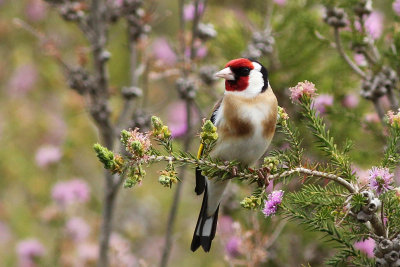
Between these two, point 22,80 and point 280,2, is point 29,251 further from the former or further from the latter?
point 280,2

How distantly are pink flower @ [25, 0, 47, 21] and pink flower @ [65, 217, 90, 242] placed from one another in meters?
1.89

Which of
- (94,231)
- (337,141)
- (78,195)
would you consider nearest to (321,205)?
(337,141)

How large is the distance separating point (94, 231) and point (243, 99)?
7.66 ft

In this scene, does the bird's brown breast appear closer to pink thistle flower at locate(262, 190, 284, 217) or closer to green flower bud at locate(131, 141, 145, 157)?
pink thistle flower at locate(262, 190, 284, 217)

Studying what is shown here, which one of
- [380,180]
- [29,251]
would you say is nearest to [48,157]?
[29,251]

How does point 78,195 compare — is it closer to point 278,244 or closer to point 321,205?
point 278,244

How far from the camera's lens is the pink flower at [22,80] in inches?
200

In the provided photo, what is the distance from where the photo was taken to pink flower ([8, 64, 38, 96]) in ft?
16.7

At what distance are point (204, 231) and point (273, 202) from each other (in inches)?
32.9

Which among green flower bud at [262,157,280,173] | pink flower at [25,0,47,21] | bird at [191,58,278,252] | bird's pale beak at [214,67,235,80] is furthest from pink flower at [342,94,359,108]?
pink flower at [25,0,47,21]

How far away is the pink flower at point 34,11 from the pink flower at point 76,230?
189 cm

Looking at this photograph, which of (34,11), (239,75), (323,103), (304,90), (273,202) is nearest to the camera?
(273,202)

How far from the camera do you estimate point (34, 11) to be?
187 inches

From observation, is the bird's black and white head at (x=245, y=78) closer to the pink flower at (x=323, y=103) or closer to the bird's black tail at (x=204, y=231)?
the pink flower at (x=323, y=103)
